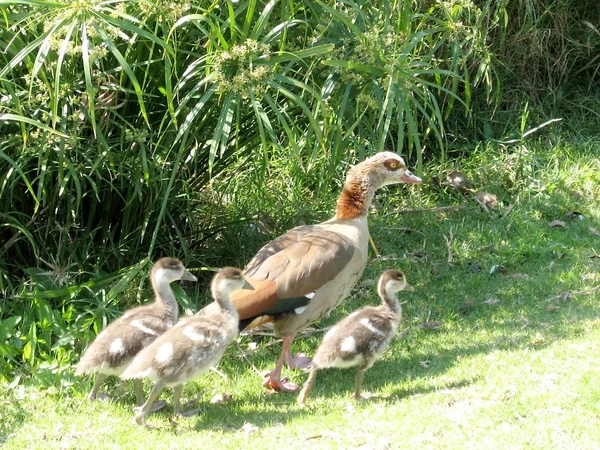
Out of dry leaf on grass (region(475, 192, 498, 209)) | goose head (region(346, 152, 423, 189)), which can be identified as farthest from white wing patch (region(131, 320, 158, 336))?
dry leaf on grass (region(475, 192, 498, 209))

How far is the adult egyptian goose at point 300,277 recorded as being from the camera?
6.42m

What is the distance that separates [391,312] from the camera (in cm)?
632

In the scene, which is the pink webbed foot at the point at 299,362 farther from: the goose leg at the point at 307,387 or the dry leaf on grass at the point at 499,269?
the dry leaf on grass at the point at 499,269

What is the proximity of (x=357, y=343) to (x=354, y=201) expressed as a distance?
1655 mm

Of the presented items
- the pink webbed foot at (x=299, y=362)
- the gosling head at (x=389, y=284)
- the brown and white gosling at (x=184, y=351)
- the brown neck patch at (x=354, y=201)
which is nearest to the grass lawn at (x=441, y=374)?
the pink webbed foot at (x=299, y=362)

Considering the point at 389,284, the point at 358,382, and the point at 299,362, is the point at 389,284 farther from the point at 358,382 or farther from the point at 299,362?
the point at 299,362

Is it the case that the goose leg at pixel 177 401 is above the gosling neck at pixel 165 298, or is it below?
below

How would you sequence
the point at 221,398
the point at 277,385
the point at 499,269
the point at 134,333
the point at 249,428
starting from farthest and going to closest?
1. the point at 499,269
2. the point at 277,385
3. the point at 221,398
4. the point at 134,333
5. the point at 249,428

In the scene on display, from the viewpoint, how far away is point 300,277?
657 cm

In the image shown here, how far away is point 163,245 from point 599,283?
342 centimetres

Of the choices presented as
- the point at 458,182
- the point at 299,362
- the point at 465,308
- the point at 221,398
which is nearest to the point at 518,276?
the point at 465,308

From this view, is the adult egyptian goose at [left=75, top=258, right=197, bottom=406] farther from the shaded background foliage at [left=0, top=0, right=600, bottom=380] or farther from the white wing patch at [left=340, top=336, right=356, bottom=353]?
the white wing patch at [left=340, top=336, right=356, bottom=353]

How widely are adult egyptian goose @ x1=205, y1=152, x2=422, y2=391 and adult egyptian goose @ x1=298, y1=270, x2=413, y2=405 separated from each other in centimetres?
47

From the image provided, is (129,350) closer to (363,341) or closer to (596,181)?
(363,341)
